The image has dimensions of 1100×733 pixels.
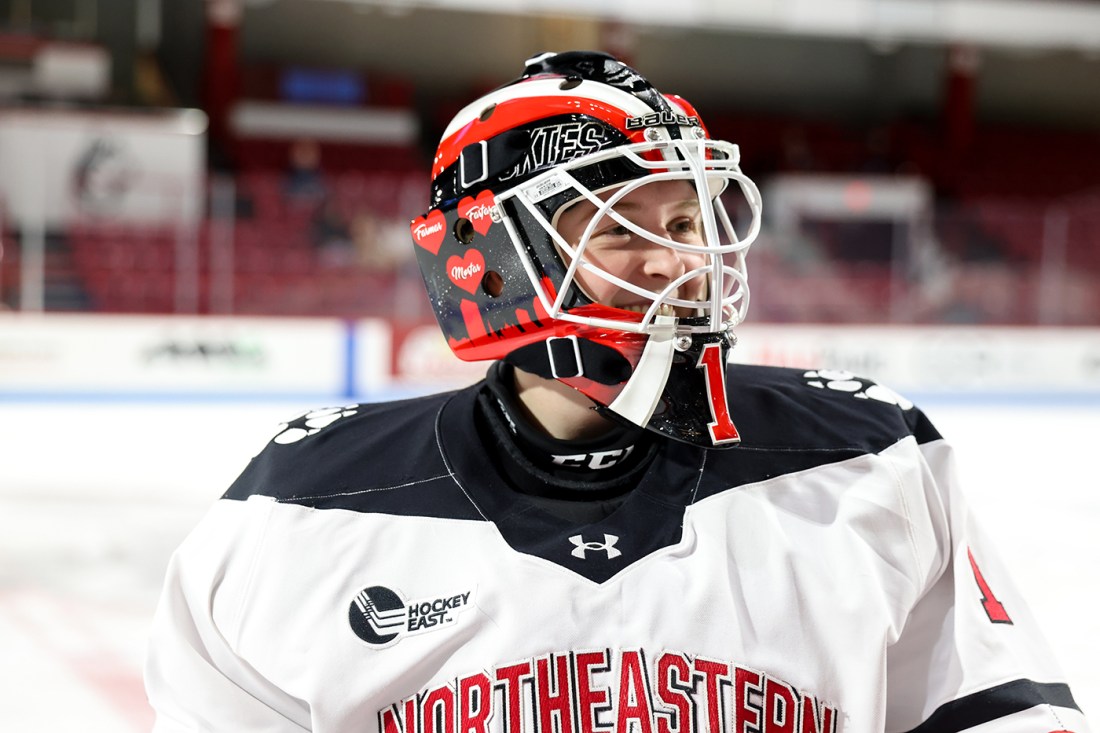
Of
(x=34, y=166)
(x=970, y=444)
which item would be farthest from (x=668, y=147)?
(x=34, y=166)

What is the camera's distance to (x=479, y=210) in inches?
51.4

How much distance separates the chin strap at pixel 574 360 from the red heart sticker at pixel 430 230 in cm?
20

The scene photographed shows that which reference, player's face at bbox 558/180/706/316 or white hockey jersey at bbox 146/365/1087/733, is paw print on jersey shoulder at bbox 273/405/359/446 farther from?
player's face at bbox 558/180/706/316

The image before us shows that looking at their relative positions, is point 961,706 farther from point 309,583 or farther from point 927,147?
point 927,147

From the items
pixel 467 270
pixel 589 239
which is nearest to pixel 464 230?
pixel 467 270

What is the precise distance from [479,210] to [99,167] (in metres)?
7.73

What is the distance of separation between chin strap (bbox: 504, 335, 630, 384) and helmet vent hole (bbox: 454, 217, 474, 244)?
0.16 metres

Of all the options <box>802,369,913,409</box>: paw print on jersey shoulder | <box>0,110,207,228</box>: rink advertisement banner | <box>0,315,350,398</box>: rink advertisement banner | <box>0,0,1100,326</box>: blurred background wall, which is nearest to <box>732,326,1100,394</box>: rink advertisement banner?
<box>0,0,1100,326</box>: blurred background wall

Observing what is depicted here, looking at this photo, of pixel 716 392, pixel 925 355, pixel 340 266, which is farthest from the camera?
pixel 925 355

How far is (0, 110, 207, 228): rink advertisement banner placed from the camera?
7402 mm

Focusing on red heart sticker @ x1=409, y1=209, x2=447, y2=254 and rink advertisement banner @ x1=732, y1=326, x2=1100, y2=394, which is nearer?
red heart sticker @ x1=409, y1=209, x2=447, y2=254

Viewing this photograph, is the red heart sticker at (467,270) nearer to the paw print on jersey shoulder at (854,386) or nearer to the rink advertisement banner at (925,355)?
the paw print on jersey shoulder at (854,386)

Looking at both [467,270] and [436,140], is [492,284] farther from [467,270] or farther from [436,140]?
[436,140]

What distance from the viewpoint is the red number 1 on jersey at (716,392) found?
1.15 meters
